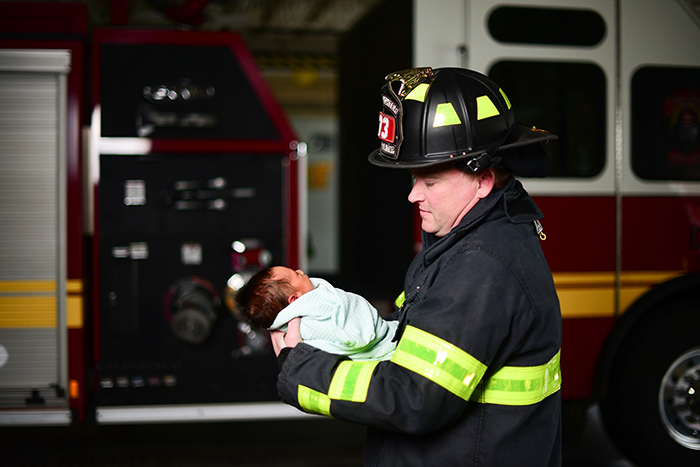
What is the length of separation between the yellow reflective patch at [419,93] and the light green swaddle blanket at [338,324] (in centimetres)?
59

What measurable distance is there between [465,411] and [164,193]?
254 cm

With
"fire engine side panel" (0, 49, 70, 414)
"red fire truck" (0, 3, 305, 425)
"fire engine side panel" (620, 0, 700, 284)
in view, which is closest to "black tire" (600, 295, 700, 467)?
"fire engine side panel" (620, 0, 700, 284)

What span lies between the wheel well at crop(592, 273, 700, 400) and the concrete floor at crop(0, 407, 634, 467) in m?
0.51

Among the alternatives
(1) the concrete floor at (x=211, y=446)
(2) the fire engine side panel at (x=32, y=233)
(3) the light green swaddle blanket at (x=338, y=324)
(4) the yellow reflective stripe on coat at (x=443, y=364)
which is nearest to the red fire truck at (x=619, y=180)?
(1) the concrete floor at (x=211, y=446)

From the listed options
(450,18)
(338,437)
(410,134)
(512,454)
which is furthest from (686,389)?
(410,134)

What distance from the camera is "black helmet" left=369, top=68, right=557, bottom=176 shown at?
145 cm

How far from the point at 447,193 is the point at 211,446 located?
3.11 m

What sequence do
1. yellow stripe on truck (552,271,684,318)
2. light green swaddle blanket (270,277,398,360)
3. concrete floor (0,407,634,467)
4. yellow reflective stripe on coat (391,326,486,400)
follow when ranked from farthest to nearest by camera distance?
concrete floor (0,407,634,467)
yellow stripe on truck (552,271,684,318)
light green swaddle blanket (270,277,398,360)
yellow reflective stripe on coat (391,326,486,400)

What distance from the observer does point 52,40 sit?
338 centimetres

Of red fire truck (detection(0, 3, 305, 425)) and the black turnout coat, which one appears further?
red fire truck (detection(0, 3, 305, 425))

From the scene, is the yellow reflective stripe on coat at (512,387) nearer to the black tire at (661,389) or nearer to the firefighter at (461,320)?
the firefighter at (461,320)

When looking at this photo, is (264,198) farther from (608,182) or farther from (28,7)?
(608,182)

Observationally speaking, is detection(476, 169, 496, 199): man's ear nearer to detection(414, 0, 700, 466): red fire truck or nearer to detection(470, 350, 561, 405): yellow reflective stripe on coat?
detection(470, 350, 561, 405): yellow reflective stripe on coat

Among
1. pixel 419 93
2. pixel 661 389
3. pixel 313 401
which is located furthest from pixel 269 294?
pixel 661 389
